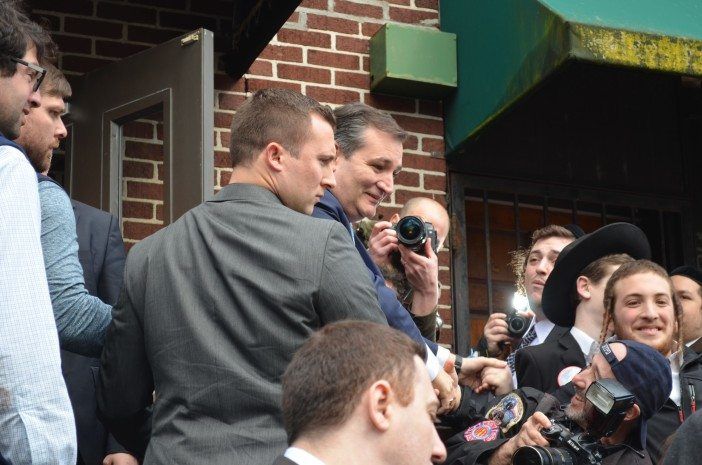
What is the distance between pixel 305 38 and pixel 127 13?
0.96 m

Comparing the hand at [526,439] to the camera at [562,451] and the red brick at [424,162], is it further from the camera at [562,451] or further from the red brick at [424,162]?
the red brick at [424,162]

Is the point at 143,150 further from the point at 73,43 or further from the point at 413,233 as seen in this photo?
the point at 413,233

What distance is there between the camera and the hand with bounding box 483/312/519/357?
18.6 ft

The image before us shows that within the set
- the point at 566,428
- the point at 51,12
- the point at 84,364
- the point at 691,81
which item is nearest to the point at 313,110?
the point at 84,364

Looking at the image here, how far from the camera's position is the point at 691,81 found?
7633 mm

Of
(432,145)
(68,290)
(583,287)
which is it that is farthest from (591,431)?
(432,145)

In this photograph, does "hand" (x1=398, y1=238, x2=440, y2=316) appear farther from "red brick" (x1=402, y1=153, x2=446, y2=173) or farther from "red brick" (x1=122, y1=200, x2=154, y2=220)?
"red brick" (x1=402, y1=153, x2=446, y2=173)

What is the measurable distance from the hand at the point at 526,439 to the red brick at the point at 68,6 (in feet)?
10.4

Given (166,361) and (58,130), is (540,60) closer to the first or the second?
(58,130)

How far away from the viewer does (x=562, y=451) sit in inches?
165

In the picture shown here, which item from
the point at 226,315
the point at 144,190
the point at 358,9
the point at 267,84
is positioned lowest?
the point at 226,315

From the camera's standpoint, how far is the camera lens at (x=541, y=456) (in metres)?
4.13

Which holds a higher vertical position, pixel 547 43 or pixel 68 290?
pixel 547 43

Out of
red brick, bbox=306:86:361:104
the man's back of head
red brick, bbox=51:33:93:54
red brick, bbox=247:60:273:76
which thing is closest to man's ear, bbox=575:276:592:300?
red brick, bbox=306:86:361:104
